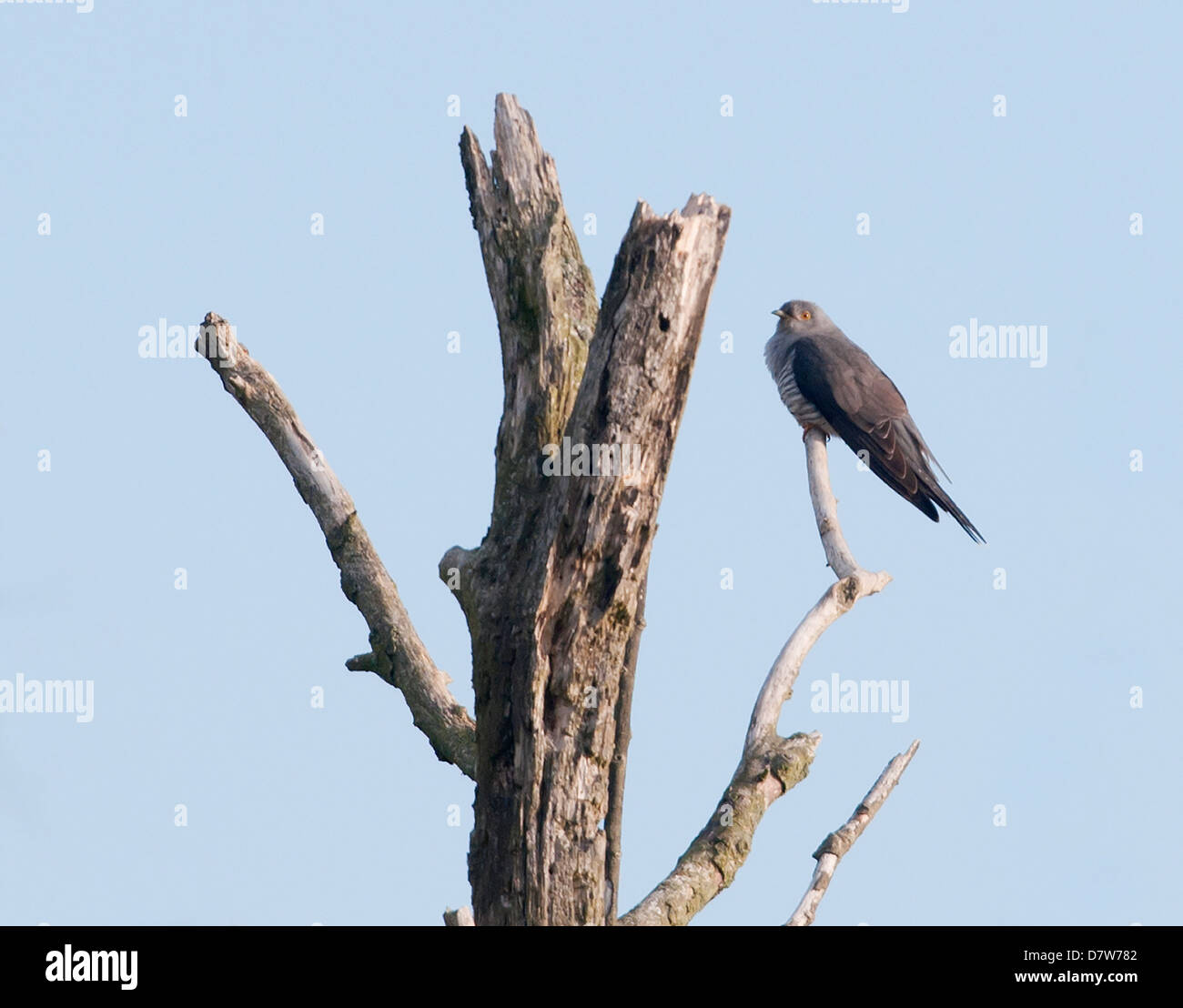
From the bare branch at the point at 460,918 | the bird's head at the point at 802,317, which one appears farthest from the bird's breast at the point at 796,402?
the bare branch at the point at 460,918

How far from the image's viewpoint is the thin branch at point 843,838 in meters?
7.32

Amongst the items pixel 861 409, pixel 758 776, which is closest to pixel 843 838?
pixel 758 776

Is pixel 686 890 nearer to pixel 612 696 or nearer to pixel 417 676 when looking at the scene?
pixel 612 696

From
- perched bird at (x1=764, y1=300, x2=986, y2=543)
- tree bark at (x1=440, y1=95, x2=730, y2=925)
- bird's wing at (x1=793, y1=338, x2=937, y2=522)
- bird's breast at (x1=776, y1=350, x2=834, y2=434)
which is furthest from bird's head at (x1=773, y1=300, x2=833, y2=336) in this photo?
tree bark at (x1=440, y1=95, x2=730, y2=925)

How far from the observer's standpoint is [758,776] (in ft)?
24.9

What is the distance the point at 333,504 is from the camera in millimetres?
8508

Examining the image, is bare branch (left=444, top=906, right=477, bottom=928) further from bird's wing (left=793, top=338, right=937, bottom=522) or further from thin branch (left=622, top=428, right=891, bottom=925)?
bird's wing (left=793, top=338, right=937, bottom=522)

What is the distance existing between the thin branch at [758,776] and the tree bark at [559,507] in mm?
643

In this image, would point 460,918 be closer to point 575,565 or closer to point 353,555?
point 575,565

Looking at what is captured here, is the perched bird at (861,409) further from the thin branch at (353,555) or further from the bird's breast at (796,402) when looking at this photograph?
the thin branch at (353,555)

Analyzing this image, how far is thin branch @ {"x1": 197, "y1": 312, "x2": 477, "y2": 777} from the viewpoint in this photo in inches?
329

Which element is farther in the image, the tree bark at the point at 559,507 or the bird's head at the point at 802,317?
the bird's head at the point at 802,317
